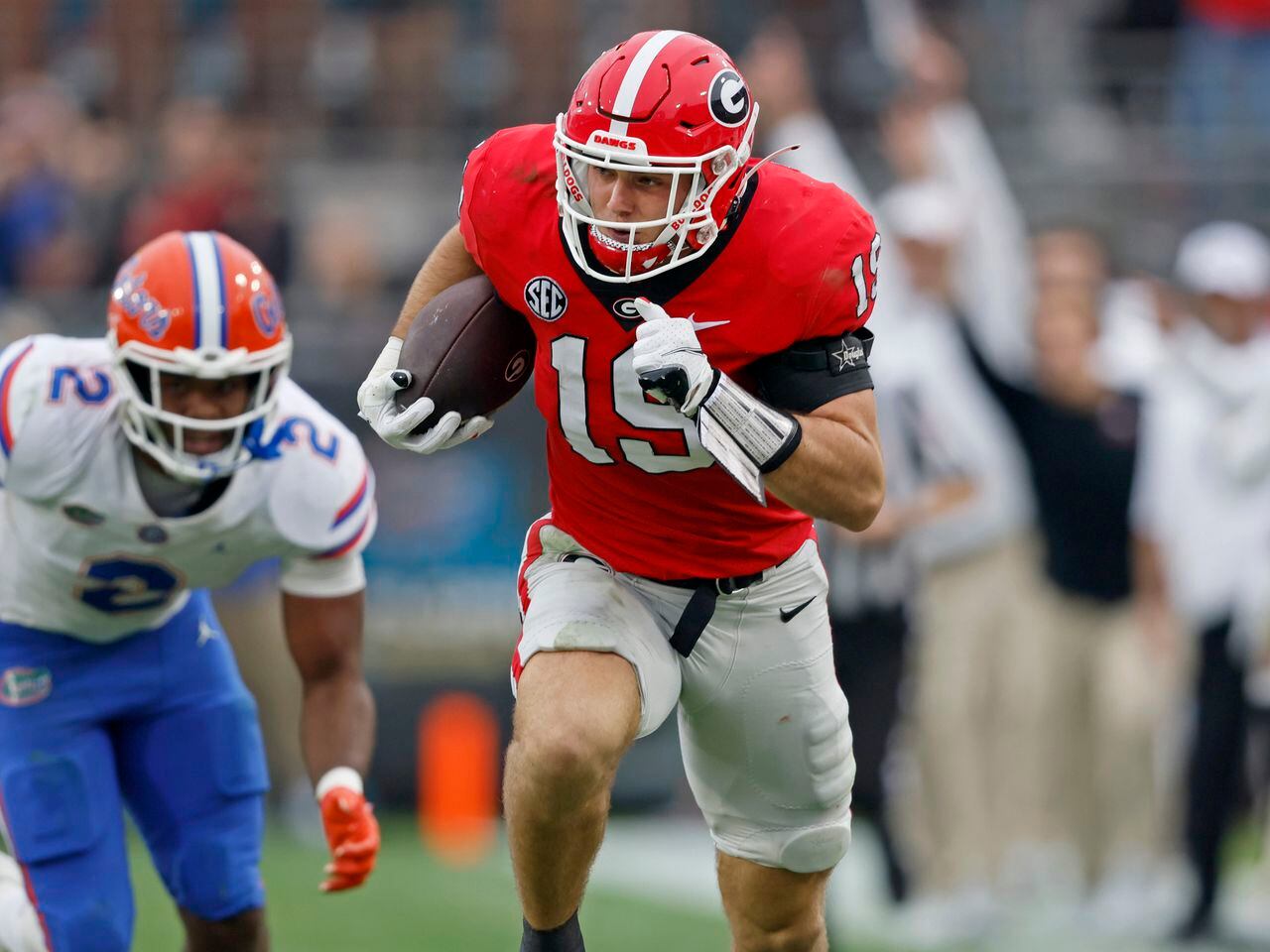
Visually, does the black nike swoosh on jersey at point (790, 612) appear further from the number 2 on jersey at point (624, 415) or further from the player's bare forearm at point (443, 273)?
the player's bare forearm at point (443, 273)

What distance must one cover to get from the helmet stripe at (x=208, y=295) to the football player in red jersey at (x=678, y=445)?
13.6 inches

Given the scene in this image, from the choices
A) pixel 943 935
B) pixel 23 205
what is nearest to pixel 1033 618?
pixel 943 935

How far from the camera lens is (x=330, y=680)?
14.8 ft

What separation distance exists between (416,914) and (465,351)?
3462mm

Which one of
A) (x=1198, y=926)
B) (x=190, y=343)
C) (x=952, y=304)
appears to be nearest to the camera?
(x=190, y=343)

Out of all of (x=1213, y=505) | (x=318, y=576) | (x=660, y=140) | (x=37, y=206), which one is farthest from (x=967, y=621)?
(x=37, y=206)

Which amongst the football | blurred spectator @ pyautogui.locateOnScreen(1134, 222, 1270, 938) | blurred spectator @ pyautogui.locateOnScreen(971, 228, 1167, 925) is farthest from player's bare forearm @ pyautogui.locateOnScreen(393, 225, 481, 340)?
blurred spectator @ pyautogui.locateOnScreen(1134, 222, 1270, 938)

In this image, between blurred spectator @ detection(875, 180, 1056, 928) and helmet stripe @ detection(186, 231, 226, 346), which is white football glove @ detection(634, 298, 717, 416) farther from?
blurred spectator @ detection(875, 180, 1056, 928)

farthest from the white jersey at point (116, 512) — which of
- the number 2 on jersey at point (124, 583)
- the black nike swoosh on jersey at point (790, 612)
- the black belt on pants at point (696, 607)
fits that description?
the black nike swoosh on jersey at point (790, 612)

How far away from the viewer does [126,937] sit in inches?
168

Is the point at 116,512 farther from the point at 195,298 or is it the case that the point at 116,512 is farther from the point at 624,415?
the point at 624,415

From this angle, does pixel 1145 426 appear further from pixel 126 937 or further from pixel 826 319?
pixel 126 937

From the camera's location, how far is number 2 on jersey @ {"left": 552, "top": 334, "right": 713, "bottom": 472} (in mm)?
3865

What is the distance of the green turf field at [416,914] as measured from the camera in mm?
6539
